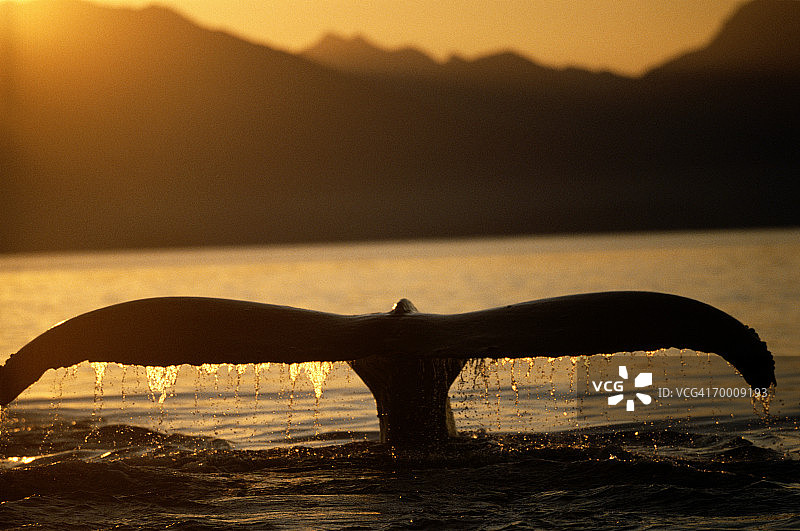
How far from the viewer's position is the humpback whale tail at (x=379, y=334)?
6.27m

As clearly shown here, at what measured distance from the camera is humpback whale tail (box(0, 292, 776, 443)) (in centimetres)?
627

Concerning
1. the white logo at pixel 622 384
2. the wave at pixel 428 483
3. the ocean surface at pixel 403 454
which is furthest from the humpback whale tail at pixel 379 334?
the white logo at pixel 622 384

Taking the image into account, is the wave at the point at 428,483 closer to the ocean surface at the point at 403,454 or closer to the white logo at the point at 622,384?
the ocean surface at the point at 403,454

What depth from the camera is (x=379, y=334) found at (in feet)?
22.1

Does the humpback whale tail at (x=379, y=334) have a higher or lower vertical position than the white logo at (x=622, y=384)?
higher

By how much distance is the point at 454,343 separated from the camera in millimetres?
6414

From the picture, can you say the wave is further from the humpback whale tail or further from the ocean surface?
the humpback whale tail

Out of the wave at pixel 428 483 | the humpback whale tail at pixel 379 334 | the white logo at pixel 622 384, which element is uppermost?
the humpback whale tail at pixel 379 334

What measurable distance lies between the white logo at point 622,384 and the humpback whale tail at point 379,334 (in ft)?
18.5

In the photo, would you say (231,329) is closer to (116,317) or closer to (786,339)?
(116,317)

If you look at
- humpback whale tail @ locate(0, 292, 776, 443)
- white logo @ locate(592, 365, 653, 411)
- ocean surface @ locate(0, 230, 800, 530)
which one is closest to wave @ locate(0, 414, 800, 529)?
ocean surface @ locate(0, 230, 800, 530)

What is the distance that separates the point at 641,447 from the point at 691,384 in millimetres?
5024

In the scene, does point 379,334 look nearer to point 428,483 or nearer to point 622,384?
point 428,483

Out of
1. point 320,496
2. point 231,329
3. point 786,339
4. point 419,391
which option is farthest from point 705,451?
point 786,339
